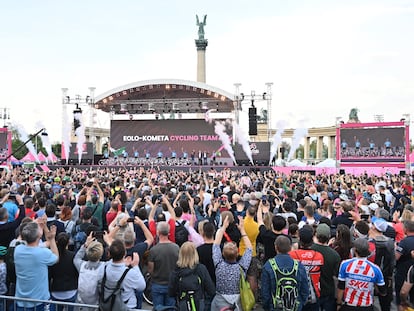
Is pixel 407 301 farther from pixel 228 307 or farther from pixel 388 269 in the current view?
pixel 228 307

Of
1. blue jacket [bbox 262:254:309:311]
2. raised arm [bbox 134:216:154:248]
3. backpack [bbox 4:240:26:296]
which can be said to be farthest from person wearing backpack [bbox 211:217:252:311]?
backpack [bbox 4:240:26:296]

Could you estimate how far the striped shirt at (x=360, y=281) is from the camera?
3.58 m

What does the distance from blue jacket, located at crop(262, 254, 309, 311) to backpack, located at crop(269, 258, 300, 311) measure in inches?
1.5

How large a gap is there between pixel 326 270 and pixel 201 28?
62980mm

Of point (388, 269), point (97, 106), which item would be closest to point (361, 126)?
point (97, 106)

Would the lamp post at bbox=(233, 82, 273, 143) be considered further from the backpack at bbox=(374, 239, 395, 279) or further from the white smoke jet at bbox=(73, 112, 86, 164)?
the backpack at bbox=(374, 239, 395, 279)

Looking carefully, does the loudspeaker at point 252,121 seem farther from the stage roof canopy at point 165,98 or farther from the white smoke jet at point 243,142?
the stage roof canopy at point 165,98

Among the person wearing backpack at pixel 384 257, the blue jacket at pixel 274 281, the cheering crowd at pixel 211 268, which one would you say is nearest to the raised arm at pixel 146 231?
the cheering crowd at pixel 211 268

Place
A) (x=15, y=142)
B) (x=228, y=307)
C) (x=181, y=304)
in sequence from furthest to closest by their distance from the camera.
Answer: (x=15, y=142) → (x=228, y=307) → (x=181, y=304)

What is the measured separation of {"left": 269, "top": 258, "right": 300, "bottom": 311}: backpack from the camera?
3.47m

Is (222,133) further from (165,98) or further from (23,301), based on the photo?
(23,301)

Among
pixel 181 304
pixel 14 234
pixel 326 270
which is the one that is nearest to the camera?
pixel 181 304

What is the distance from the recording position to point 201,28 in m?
62.7

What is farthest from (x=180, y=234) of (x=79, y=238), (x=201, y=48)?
(x=201, y=48)
